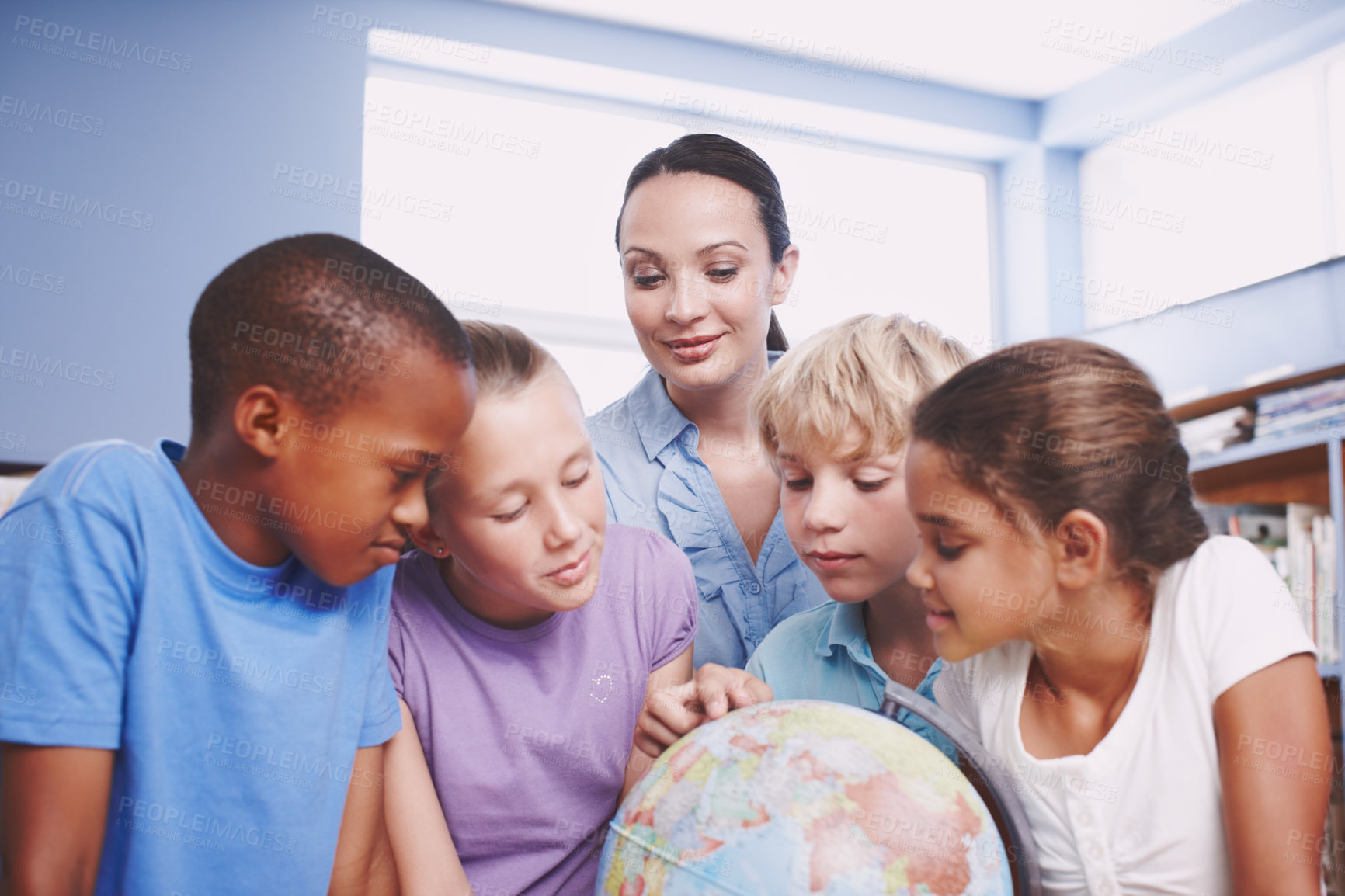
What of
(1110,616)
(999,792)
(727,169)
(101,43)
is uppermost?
(101,43)

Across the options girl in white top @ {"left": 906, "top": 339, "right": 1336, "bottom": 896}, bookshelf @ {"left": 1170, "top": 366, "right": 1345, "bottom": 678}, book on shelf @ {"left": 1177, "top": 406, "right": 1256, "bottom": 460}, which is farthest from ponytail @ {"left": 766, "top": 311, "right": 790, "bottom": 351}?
book on shelf @ {"left": 1177, "top": 406, "right": 1256, "bottom": 460}

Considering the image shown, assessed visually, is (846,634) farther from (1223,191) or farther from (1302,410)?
(1223,191)

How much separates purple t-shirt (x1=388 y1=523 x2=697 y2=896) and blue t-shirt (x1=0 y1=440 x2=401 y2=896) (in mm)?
182

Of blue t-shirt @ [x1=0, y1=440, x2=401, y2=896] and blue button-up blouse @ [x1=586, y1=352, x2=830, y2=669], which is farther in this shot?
blue button-up blouse @ [x1=586, y1=352, x2=830, y2=669]

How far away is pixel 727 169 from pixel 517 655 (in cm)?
140

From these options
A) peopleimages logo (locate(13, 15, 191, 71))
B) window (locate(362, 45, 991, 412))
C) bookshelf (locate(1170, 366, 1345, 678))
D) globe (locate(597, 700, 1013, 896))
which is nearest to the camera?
globe (locate(597, 700, 1013, 896))

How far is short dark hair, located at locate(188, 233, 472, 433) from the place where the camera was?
131 centimetres

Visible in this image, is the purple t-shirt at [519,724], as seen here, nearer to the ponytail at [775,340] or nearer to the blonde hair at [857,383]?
the blonde hair at [857,383]

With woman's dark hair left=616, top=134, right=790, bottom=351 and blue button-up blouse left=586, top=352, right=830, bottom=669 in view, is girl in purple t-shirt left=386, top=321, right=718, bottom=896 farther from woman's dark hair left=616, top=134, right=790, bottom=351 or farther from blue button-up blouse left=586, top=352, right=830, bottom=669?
woman's dark hair left=616, top=134, right=790, bottom=351

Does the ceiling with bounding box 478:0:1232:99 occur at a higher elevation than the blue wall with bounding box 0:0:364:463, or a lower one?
higher

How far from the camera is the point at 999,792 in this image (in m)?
1.42

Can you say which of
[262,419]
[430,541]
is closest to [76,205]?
[430,541]

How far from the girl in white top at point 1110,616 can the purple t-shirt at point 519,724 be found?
2.01 feet

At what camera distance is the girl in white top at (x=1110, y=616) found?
4.34 feet
